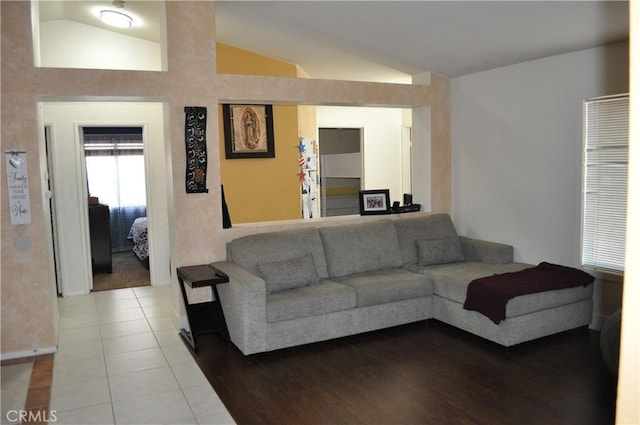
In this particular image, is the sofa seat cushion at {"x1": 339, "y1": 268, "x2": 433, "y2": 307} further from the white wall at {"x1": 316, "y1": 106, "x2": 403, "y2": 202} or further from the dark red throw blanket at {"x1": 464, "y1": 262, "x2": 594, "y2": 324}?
the white wall at {"x1": 316, "y1": 106, "x2": 403, "y2": 202}

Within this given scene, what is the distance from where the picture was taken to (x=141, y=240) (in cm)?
770

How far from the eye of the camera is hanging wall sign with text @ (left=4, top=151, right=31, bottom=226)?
3827 millimetres

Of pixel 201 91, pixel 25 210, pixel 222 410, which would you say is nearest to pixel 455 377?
pixel 222 410

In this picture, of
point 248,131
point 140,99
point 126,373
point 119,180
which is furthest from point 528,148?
point 119,180

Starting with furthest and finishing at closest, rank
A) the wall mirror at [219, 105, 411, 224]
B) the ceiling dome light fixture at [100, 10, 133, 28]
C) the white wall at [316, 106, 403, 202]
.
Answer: the white wall at [316, 106, 403, 202] → the wall mirror at [219, 105, 411, 224] → the ceiling dome light fixture at [100, 10, 133, 28]

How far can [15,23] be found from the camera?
3771mm

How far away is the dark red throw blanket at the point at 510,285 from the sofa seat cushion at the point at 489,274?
0.05m

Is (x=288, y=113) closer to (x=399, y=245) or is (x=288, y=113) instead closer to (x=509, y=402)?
(x=399, y=245)

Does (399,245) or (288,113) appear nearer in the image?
(399,245)

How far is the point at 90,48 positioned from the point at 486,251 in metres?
4.89

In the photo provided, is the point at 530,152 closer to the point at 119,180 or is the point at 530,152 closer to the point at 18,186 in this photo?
the point at 18,186

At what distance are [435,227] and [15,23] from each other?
13.4 feet

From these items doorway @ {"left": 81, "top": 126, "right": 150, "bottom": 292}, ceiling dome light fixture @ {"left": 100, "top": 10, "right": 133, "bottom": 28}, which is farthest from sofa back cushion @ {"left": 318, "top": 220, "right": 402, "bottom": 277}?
doorway @ {"left": 81, "top": 126, "right": 150, "bottom": 292}

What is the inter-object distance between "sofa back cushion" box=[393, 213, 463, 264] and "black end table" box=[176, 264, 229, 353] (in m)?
1.88
